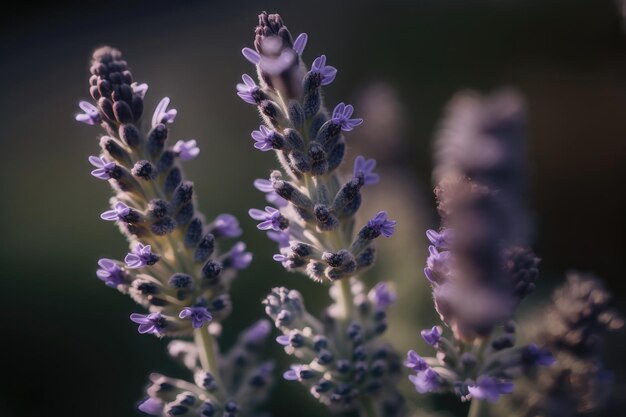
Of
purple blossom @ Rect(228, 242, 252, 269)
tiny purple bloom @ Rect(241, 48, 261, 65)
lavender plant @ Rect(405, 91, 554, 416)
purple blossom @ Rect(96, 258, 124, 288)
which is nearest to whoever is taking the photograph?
lavender plant @ Rect(405, 91, 554, 416)

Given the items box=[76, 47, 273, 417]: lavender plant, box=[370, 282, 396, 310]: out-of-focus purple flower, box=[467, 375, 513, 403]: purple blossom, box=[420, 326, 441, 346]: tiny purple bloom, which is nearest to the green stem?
box=[467, 375, 513, 403]: purple blossom

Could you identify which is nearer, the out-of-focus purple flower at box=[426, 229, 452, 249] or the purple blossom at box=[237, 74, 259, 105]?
the out-of-focus purple flower at box=[426, 229, 452, 249]

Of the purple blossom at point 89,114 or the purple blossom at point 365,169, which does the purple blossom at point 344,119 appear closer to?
the purple blossom at point 365,169

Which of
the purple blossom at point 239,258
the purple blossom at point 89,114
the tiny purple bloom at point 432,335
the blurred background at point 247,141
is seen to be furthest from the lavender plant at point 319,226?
the blurred background at point 247,141

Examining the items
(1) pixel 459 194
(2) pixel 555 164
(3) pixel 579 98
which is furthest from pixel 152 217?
(3) pixel 579 98

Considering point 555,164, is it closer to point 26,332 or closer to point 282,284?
point 282,284

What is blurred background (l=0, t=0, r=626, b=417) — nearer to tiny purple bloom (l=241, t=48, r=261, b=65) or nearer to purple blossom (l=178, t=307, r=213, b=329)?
purple blossom (l=178, t=307, r=213, b=329)

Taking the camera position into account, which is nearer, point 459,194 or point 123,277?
point 459,194
